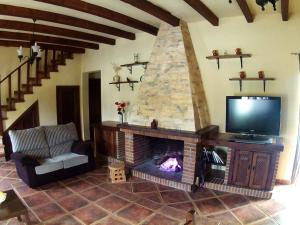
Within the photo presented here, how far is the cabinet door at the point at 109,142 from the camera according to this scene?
17.6 feet

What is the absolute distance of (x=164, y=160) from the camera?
4.78 m

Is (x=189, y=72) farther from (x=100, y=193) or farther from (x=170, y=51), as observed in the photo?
(x=100, y=193)

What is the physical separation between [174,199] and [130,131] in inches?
61.1

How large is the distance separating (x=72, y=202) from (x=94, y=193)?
0.40 m

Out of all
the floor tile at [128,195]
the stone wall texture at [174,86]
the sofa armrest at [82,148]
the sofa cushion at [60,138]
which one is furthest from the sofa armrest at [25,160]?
the stone wall texture at [174,86]

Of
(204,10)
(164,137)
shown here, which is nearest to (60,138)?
(164,137)

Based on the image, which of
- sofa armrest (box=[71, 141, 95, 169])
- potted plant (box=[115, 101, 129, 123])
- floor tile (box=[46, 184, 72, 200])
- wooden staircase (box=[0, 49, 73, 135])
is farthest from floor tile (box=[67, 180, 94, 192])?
wooden staircase (box=[0, 49, 73, 135])

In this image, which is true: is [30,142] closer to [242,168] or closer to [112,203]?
[112,203]

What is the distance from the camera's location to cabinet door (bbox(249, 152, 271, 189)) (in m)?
3.66

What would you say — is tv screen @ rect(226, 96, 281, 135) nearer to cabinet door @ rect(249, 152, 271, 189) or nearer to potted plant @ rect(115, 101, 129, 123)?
cabinet door @ rect(249, 152, 271, 189)

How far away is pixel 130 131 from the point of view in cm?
469

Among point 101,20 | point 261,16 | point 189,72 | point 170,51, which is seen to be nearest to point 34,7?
point 101,20

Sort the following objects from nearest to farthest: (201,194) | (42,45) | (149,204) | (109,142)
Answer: (149,204), (201,194), (109,142), (42,45)

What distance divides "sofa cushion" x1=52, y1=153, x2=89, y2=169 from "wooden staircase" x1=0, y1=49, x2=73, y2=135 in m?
2.40
